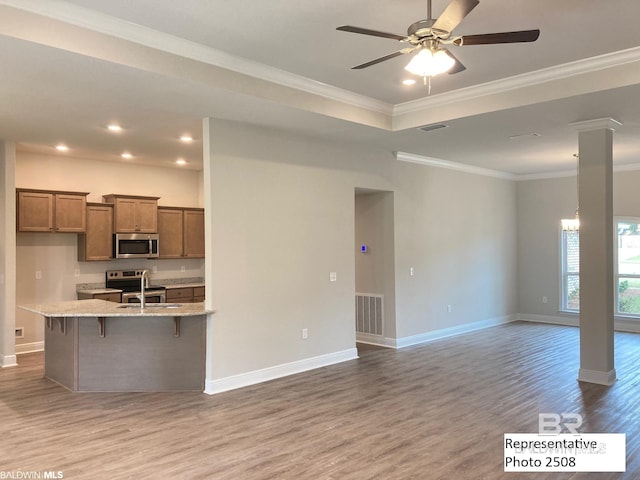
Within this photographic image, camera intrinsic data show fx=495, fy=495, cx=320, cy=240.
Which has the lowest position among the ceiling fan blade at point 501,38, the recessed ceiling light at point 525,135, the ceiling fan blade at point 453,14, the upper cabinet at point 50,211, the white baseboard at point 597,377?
the white baseboard at point 597,377

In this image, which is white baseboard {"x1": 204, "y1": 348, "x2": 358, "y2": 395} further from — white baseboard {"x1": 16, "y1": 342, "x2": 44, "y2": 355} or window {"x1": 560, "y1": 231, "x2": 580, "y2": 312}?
window {"x1": 560, "y1": 231, "x2": 580, "y2": 312}

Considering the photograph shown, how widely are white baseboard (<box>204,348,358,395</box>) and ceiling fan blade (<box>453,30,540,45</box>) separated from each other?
3.87 metres

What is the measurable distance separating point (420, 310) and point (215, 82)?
4.89 m

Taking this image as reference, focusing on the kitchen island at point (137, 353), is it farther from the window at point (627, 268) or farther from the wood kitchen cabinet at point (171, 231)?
the window at point (627, 268)

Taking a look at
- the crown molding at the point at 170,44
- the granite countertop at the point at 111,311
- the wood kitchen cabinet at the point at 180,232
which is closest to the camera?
the crown molding at the point at 170,44

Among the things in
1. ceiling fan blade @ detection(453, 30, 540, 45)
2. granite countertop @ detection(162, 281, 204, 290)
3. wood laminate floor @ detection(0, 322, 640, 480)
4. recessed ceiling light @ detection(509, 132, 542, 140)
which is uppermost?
recessed ceiling light @ detection(509, 132, 542, 140)

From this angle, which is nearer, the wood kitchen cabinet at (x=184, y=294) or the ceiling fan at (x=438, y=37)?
the ceiling fan at (x=438, y=37)

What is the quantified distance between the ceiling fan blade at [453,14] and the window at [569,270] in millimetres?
7875

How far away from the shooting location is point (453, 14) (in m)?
2.56

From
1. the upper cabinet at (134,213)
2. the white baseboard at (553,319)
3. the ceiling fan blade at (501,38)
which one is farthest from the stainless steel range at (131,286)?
the white baseboard at (553,319)

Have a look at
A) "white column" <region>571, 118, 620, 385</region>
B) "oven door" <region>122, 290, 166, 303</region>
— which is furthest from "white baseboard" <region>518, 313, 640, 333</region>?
"oven door" <region>122, 290, 166, 303</region>

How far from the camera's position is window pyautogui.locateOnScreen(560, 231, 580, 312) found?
9.38 metres

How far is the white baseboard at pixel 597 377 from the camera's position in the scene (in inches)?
207

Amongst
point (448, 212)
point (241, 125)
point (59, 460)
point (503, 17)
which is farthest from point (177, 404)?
point (448, 212)
